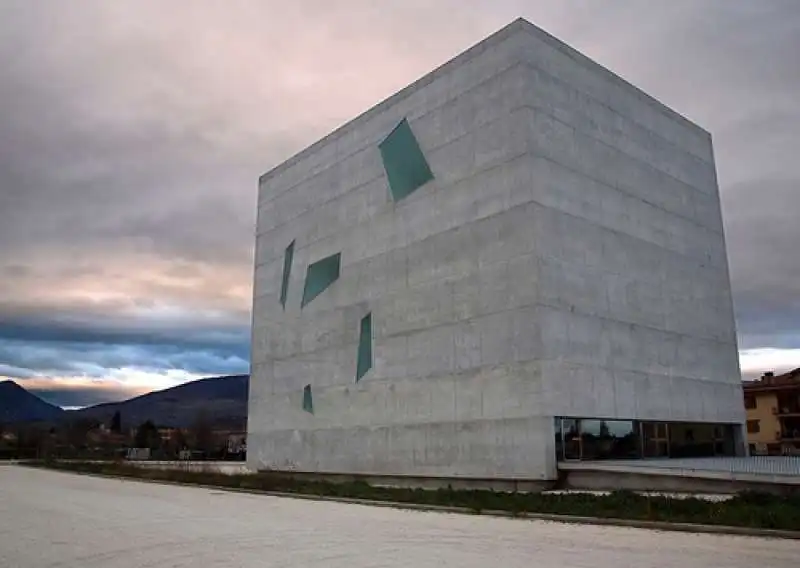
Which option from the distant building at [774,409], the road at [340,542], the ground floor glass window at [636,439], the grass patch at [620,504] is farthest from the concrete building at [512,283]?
the distant building at [774,409]

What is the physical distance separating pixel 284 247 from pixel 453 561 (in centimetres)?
2326

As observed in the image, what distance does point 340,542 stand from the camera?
9.60m

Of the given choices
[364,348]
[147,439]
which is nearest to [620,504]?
[364,348]

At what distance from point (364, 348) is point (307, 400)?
4264 millimetres

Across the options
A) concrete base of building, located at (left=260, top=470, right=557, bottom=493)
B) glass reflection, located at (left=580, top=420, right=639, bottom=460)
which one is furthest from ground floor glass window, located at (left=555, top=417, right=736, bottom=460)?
concrete base of building, located at (left=260, top=470, right=557, bottom=493)

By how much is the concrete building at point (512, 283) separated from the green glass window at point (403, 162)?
0.07 metres

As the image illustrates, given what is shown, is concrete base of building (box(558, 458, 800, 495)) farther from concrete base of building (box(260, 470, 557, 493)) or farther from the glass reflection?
the glass reflection

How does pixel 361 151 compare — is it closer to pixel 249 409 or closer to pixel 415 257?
pixel 415 257

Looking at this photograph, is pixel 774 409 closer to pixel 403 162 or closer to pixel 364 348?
pixel 364 348

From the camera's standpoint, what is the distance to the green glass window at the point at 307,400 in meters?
27.1

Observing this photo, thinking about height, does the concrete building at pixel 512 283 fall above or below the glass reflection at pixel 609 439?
above

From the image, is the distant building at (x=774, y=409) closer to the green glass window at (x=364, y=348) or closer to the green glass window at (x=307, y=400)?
the green glass window at (x=307, y=400)

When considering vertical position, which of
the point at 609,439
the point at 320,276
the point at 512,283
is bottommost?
the point at 609,439

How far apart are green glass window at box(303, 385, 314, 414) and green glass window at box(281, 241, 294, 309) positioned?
3.98m
